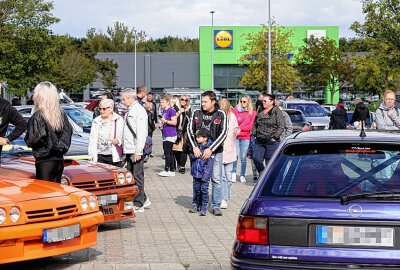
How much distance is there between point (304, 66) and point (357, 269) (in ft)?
194

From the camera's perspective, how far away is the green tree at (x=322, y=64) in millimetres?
61156

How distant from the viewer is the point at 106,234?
9.63 m

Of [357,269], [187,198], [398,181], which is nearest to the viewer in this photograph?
[357,269]

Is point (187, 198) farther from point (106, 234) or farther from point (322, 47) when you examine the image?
point (322, 47)

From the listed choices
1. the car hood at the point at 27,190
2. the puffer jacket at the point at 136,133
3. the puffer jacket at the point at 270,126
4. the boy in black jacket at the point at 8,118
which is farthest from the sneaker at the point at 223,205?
the car hood at the point at 27,190

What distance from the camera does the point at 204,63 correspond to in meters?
77.2

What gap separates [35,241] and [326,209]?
124 inches

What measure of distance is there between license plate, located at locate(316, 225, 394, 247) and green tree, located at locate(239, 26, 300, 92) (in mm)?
49555

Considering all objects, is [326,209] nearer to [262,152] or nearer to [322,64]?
[262,152]

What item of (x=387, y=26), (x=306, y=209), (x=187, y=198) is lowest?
(x=187, y=198)

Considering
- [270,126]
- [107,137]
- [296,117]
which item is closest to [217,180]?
[107,137]

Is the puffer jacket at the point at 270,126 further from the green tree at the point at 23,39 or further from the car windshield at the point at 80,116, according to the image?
the green tree at the point at 23,39

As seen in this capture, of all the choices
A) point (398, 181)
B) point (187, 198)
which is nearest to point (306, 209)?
point (398, 181)

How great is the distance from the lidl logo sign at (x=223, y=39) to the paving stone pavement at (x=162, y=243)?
61.1 metres
